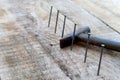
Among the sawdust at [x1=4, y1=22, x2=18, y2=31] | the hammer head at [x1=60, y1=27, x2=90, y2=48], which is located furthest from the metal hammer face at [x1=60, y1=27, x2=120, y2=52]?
the sawdust at [x1=4, y1=22, x2=18, y2=31]

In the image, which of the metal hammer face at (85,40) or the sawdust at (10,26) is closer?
the metal hammer face at (85,40)

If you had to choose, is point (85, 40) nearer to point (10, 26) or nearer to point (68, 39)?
point (68, 39)

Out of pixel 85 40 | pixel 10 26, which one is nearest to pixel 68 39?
pixel 85 40

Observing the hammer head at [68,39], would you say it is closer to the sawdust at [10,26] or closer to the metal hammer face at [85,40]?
the metal hammer face at [85,40]

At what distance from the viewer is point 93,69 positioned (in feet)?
2.55

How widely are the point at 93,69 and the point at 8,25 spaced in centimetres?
44

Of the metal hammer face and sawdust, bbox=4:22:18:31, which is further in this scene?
sawdust, bbox=4:22:18:31

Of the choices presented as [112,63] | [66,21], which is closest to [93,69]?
[112,63]

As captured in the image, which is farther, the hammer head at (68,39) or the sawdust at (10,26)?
the sawdust at (10,26)

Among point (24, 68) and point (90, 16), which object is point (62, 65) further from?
point (90, 16)

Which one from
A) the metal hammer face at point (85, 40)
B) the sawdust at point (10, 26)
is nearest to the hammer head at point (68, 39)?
the metal hammer face at point (85, 40)

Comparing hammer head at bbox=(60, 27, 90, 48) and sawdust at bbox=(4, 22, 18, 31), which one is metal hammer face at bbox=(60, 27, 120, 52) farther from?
sawdust at bbox=(4, 22, 18, 31)

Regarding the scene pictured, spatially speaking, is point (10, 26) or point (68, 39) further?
point (10, 26)

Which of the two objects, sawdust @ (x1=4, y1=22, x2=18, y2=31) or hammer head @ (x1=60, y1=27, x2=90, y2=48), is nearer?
hammer head @ (x1=60, y1=27, x2=90, y2=48)
